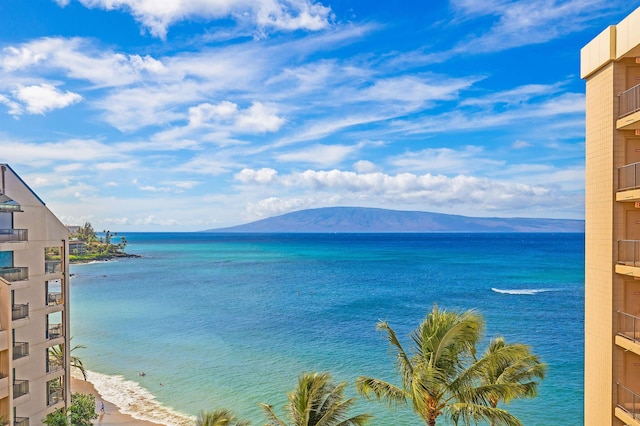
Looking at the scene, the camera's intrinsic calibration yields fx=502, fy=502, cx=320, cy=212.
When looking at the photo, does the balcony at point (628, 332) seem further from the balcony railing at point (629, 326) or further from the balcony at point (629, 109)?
the balcony at point (629, 109)

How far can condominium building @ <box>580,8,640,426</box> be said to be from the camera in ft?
43.8

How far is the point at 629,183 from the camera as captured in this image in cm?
1345

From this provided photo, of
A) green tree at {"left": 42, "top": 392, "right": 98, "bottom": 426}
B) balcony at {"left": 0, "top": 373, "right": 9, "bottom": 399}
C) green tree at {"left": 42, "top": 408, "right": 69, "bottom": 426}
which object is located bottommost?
green tree at {"left": 42, "top": 392, "right": 98, "bottom": 426}

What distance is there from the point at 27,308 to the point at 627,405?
20949 mm

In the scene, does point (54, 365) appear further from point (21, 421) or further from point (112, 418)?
point (112, 418)

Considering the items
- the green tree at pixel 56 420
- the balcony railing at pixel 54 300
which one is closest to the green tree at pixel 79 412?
the green tree at pixel 56 420

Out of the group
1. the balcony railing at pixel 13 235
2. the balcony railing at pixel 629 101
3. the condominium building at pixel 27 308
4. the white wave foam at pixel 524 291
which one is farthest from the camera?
the white wave foam at pixel 524 291

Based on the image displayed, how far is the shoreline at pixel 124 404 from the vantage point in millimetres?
29703

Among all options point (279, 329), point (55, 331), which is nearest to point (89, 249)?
point (279, 329)

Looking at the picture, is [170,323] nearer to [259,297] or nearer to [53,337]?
[259,297]

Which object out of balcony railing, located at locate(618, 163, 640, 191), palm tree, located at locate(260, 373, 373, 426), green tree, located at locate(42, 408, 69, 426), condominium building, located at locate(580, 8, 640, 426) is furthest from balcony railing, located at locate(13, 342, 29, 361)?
balcony railing, located at locate(618, 163, 640, 191)

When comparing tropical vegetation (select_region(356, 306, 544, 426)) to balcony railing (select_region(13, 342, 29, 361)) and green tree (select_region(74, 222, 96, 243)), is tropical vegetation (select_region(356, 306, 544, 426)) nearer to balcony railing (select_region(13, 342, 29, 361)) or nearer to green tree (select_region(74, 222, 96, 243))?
balcony railing (select_region(13, 342, 29, 361))

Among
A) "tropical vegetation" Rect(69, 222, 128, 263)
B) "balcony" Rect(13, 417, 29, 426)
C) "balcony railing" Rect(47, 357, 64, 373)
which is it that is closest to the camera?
"balcony" Rect(13, 417, 29, 426)

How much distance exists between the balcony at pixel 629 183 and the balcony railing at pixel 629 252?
1201 mm
